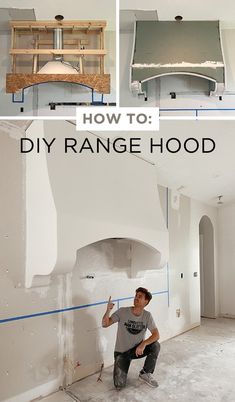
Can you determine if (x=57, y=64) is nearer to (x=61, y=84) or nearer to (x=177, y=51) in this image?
(x=61, y=84)

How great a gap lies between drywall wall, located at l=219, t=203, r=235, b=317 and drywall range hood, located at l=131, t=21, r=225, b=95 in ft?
11.1

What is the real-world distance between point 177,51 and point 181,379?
2058 millimetres

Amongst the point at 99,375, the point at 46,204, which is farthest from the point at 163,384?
the point at 46,204

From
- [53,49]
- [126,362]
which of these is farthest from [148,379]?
[53,49]

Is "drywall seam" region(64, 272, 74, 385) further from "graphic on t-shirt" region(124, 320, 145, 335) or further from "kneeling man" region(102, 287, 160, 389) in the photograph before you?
"graphic on t-shirt" region(124, 320, 145, 335)

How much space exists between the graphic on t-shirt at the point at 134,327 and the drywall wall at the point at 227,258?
2673mm

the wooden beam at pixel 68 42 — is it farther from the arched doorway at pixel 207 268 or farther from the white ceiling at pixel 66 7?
the arched doorway at pixel 207 268

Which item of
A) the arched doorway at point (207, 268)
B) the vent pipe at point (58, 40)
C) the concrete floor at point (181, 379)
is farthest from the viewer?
the arched doorway at point (207, 268)

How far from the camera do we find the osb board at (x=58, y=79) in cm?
154

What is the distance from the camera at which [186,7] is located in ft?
5.34

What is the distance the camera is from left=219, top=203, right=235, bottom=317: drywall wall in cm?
474

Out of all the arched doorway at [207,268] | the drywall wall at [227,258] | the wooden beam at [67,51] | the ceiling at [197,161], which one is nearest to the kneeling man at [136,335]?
the ceiling at [197,161]

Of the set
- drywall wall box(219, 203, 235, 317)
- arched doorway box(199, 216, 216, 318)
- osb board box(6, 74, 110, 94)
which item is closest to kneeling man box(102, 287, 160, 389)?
osb board box(6, 74, 110, 94)

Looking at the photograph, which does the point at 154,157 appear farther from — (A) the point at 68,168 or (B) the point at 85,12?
(B) the point at 85,12
